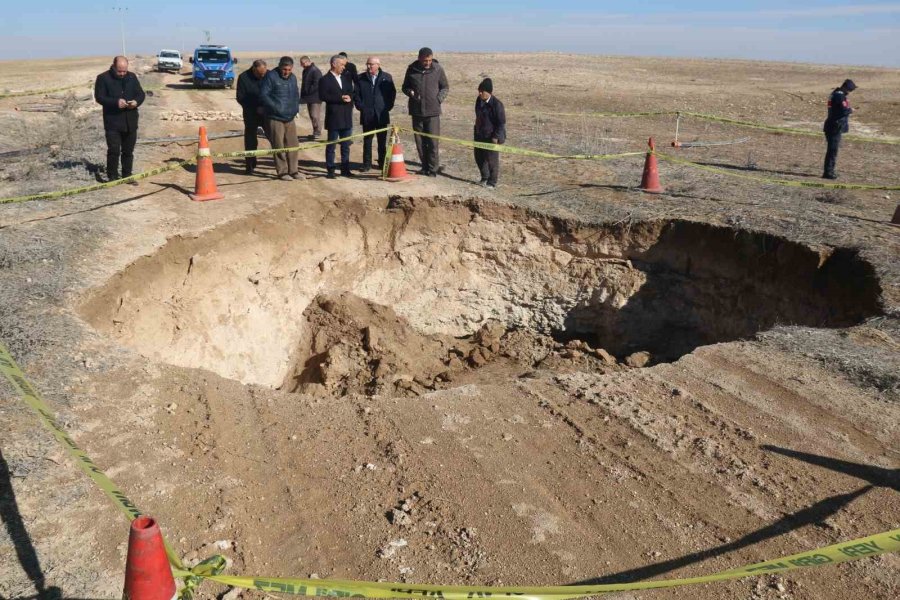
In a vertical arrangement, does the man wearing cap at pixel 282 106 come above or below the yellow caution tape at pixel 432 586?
above

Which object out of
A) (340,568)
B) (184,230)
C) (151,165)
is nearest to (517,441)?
(340,568)

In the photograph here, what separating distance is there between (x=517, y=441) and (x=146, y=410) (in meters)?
2.63

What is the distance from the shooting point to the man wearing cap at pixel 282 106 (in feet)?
32.1

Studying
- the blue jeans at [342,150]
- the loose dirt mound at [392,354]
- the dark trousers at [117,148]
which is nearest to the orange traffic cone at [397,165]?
the blue jeans at [342,150]

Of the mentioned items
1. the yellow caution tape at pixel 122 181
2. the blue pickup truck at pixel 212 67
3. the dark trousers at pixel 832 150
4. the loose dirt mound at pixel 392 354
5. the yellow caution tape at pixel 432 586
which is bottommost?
the loose dirt mound at pixel 392 354

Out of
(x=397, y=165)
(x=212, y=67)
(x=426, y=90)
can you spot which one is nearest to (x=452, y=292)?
(x=397, y=165)

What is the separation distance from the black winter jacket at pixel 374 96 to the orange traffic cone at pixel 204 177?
2558 millimetres

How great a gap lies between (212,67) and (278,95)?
2144 centimetres

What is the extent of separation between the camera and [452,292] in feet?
33.4

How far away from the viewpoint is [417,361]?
931cm

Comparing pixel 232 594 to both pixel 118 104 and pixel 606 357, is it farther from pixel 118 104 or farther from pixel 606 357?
pixel 118 104

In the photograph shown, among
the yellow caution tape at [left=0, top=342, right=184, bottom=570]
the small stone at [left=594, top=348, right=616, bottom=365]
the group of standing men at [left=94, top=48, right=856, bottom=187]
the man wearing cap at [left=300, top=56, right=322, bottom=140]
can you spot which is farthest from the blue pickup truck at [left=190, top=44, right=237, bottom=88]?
the yellow caution tape at [left=0, top=342, right=184, bottom=570]

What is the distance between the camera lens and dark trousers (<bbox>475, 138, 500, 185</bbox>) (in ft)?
33.9

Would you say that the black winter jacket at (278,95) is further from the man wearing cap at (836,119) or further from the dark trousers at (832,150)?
the dark trousers at (832,150)
